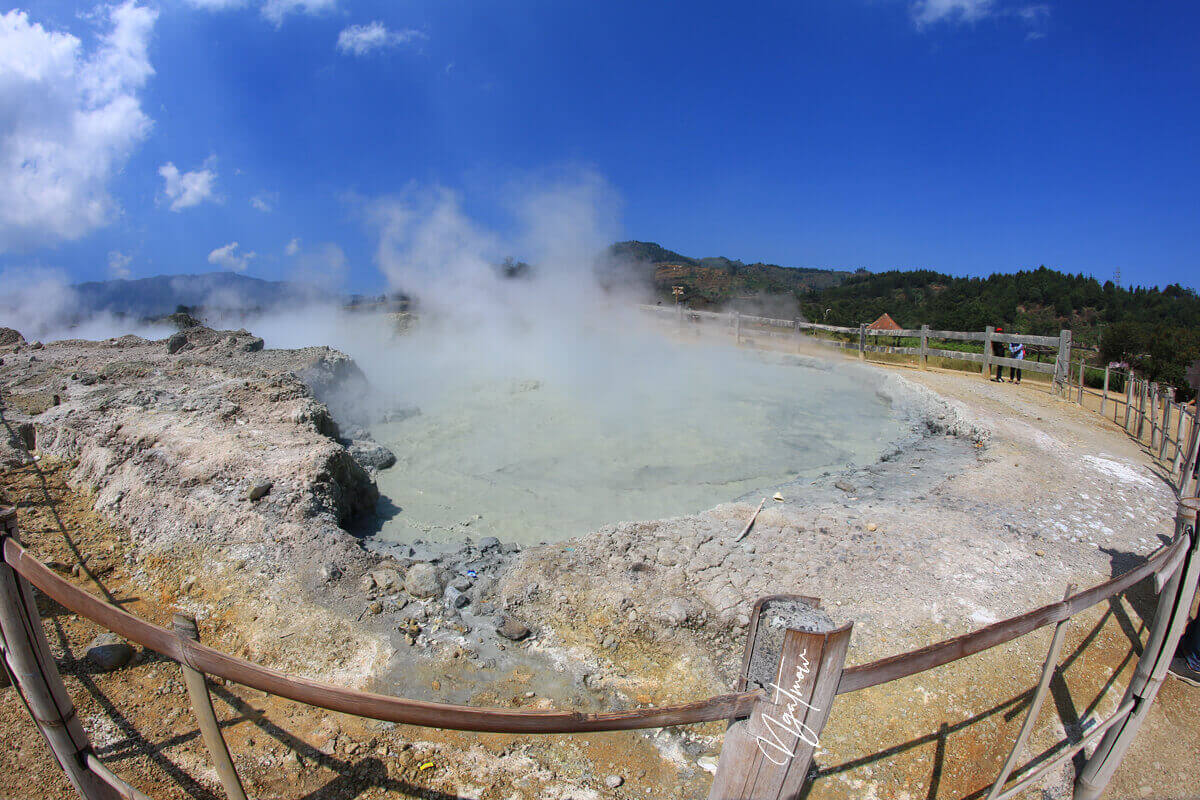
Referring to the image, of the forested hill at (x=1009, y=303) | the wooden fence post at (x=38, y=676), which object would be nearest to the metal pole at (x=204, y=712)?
the wooden fence post at (x=38, y=676)

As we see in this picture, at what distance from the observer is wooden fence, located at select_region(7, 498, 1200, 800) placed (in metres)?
1.39

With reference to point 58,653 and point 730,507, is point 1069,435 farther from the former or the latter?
point 58,653

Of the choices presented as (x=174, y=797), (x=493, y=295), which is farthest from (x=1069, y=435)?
(x=493, y=295)

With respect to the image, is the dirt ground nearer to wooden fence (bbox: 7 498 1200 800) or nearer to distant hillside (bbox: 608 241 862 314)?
wooden fence (bbox: 7 498 1200 800)

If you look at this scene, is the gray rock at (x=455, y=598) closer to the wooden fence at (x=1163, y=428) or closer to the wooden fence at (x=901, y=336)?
the wooden fence at (x=1163, y=428)

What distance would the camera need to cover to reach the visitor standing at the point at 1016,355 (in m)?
12.2

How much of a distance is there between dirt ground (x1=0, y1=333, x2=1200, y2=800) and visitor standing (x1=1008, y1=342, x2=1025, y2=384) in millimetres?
10618

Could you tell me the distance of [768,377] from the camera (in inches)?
497

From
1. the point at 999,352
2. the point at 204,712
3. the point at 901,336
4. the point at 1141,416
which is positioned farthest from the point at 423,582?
the point at 901,336

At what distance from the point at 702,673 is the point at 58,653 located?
11.0ft

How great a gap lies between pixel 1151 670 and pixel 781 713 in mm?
2202

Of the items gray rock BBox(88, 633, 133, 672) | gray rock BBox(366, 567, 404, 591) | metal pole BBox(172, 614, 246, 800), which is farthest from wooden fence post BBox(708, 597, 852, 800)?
gray rock BBox(88, 633, 133, 672)

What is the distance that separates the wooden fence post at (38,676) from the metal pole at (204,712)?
0.65 m

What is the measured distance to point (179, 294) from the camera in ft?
70.4
